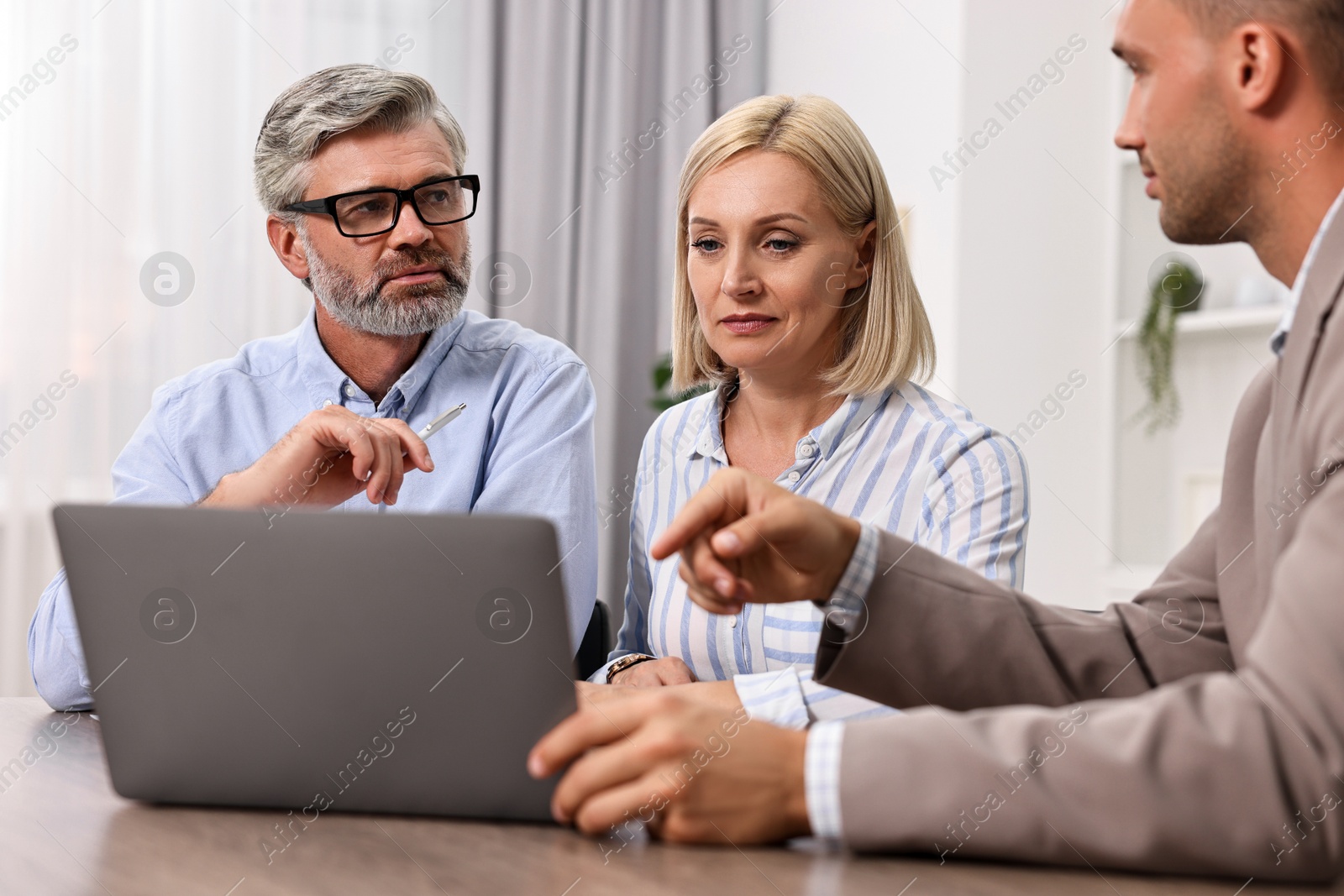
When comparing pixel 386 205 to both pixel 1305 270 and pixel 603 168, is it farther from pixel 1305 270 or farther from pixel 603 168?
pixel 603 168

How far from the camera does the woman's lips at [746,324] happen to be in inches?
63.9

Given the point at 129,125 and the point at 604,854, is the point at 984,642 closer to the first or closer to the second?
the point at 604,854

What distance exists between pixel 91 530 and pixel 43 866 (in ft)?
0.70

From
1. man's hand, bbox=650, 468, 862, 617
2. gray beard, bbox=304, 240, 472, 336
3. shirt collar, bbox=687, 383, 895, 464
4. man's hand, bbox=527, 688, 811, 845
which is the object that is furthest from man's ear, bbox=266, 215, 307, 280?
man's hand, bbox=527, 688, 811, 845

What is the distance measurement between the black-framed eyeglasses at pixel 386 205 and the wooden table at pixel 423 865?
113 cm

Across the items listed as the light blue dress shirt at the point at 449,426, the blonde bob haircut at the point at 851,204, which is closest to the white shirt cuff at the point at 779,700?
the light blue dress shirt at the point at 449,426

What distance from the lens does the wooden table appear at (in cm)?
65

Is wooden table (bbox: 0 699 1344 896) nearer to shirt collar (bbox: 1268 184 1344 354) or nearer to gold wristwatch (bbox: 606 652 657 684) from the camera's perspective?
shirt collar (bbox: 1268 184 1344 354)

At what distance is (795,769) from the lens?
0.71 meters

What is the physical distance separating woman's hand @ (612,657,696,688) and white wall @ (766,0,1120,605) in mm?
1865

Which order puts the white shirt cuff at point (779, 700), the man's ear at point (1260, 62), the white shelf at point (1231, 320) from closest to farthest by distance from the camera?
the man's ear at point (1260, 62)
the white shirt cuff at point (779, 700)
the white shelf at point (1231, 320)

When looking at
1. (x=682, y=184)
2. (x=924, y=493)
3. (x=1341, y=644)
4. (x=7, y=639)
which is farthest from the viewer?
(x=7, y=639)

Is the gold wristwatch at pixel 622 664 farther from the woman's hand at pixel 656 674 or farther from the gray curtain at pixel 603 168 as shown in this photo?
the gray curtain at pixel 603 168

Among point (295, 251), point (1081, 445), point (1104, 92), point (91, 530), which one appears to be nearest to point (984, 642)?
point (91, 530)
